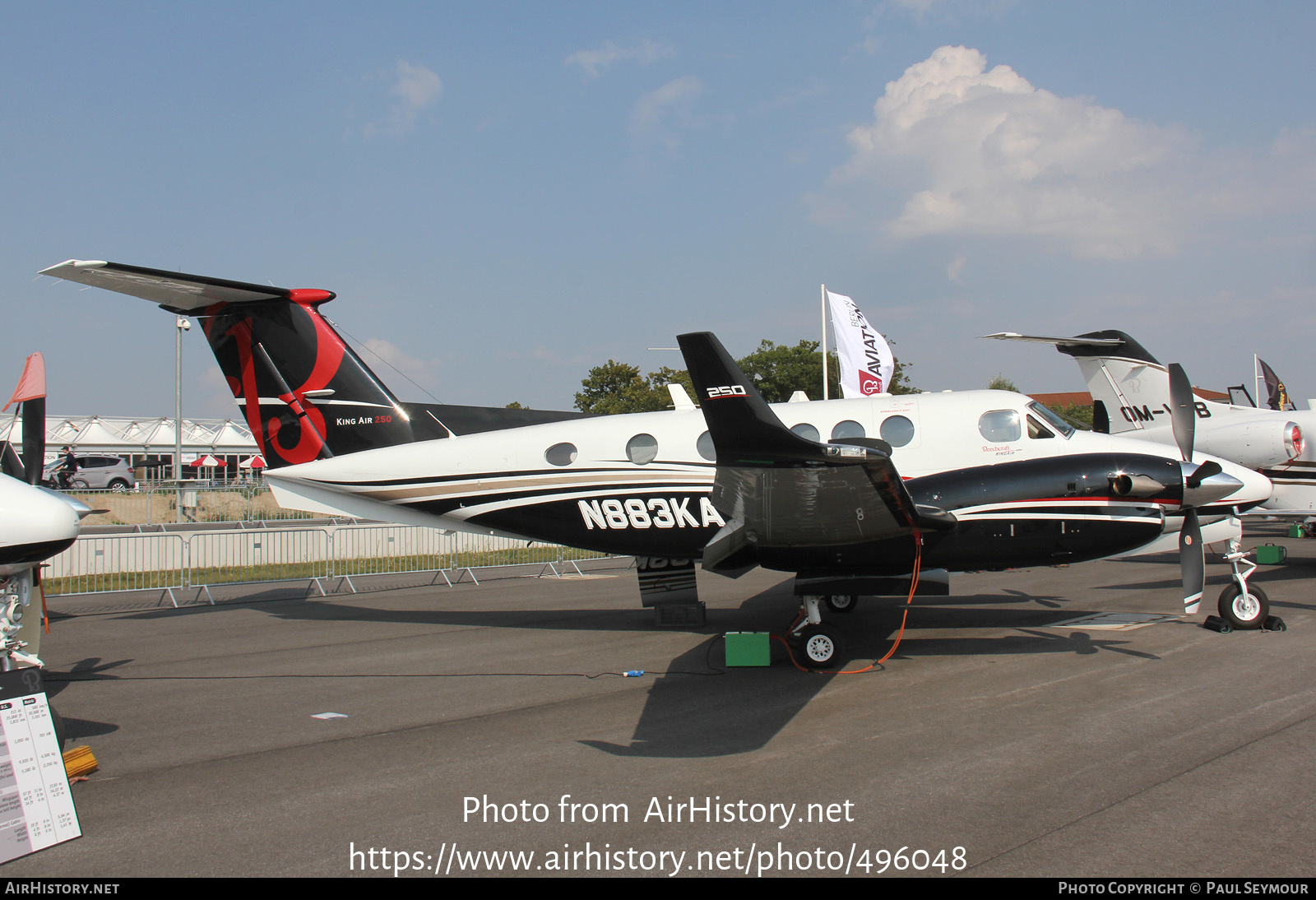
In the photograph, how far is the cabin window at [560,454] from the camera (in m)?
10.3

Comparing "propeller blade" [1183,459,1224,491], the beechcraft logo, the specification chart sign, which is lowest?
the specification chart sign

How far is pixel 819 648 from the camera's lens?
8.34 m

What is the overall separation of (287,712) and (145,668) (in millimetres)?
3211

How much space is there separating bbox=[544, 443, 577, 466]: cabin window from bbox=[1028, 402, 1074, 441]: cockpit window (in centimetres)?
578

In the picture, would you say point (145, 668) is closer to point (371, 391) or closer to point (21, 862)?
point (371, 391)

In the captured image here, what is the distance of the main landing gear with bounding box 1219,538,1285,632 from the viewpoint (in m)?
9.42

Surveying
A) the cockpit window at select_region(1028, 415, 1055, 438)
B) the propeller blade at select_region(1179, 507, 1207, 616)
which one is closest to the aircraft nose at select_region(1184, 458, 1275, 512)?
the propeller blade at select_region(1179, 507, 1207, 616)

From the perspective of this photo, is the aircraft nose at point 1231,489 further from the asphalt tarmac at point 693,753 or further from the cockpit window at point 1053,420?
the asphalt tarmac at point 693,753

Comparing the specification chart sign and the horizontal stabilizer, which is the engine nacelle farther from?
the specification chart sign

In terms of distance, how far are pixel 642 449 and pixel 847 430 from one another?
2599 mm

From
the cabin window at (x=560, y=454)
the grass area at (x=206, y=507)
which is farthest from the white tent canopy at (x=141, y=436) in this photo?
the cabin window at (x=560, y=454)

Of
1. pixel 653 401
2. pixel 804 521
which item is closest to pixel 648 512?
pixel 804 521

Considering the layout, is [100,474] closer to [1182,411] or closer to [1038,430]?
[1038,430]

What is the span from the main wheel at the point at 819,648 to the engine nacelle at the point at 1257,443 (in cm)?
1020
